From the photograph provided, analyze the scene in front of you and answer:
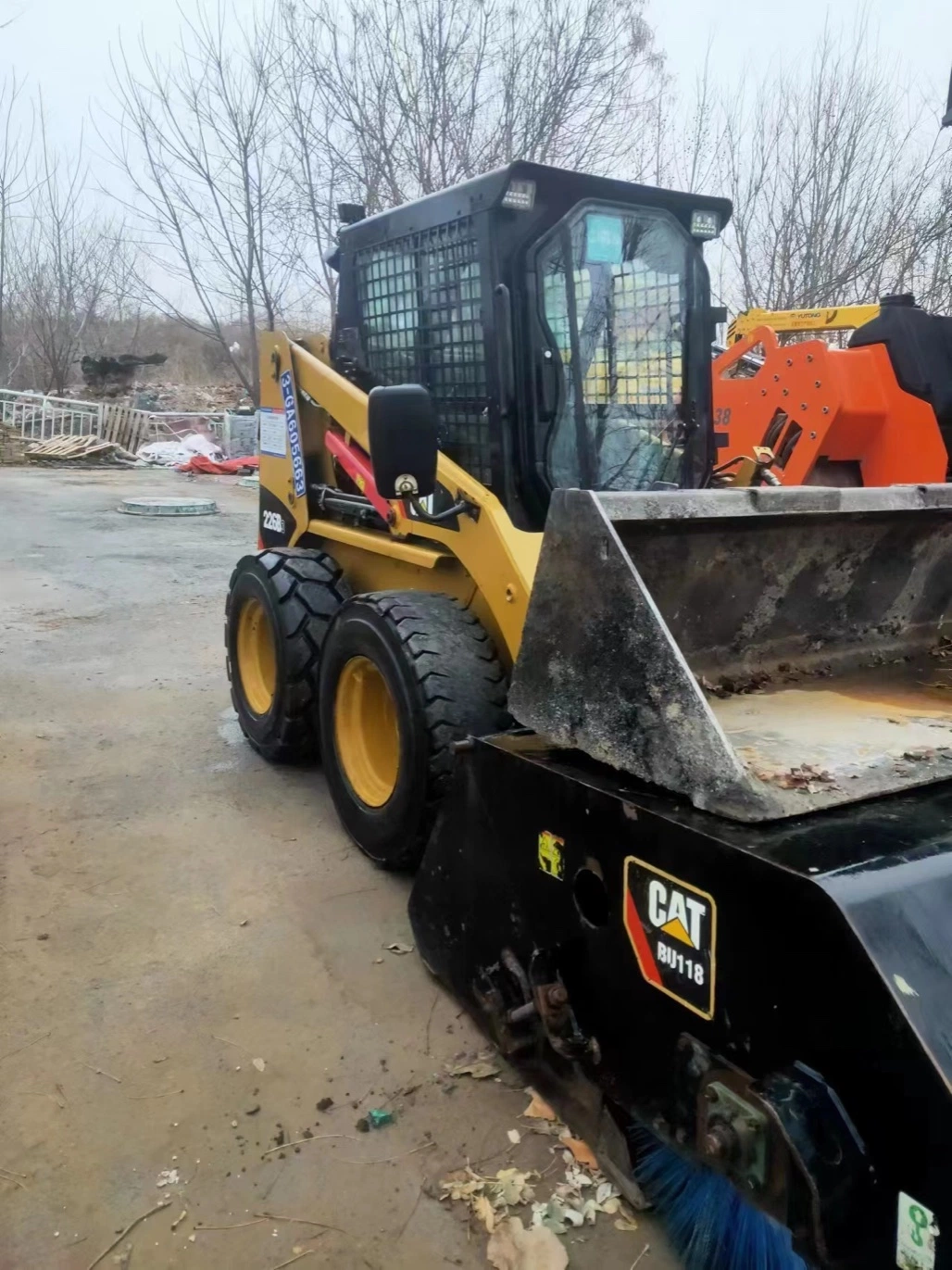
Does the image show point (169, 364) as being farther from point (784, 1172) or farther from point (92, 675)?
point (784, 1172)

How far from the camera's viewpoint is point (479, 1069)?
2.42 meters

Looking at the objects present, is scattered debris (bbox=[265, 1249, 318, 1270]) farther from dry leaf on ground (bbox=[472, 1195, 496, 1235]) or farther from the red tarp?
the red tarp

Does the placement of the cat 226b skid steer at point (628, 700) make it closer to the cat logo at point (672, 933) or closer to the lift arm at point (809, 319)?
the cat logo at point (672, 933)

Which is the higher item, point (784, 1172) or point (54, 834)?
point (784, 1172)

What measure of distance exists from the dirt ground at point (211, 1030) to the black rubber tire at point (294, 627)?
0.61ft

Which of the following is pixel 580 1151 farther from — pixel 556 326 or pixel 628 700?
pixel 556 326

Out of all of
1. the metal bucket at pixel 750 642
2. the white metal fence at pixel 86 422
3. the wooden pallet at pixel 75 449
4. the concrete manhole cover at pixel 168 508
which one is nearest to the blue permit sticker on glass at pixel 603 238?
the metal bucket at pixel 750 642

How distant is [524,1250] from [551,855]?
72cm

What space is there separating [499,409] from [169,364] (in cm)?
3312

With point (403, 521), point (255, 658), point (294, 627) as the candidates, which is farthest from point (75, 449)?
point (403, 521)

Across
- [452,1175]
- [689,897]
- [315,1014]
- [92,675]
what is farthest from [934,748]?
[92,675]

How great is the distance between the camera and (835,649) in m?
2.62

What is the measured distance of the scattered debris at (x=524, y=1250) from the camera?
6.18ft

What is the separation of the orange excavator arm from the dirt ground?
10.2 ft
